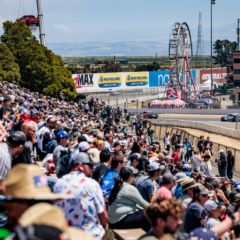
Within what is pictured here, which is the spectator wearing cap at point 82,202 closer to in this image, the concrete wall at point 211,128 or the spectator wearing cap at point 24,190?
the spectator wearing cap at point 24,190

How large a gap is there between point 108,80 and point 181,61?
15.0m

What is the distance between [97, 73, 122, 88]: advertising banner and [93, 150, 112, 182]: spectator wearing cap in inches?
3990

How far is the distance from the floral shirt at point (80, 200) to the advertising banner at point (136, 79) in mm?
109945

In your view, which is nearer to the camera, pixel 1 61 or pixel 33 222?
pixel 33 222

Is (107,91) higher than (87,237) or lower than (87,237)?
lower

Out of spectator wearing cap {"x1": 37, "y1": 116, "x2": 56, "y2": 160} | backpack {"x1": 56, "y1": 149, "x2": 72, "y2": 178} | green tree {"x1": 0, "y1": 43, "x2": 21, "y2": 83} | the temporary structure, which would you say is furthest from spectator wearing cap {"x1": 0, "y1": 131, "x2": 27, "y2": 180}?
the temporary structure

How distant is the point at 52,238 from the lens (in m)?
3.39

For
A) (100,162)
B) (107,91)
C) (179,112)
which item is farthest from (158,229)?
(107,91)

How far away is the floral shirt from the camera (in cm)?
616

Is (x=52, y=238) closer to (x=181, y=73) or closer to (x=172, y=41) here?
(x=172, y=41)

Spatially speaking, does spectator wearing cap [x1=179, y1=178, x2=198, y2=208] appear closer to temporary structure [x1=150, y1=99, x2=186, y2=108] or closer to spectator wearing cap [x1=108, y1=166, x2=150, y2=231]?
spectator wearing cap [x1=108, y1=166, x2=150, y2=231]

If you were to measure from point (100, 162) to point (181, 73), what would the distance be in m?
97.0

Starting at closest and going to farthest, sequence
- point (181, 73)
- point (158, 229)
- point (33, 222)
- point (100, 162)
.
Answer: point (33, 222), point (158, 229), point (100, 162), point (181, 73)

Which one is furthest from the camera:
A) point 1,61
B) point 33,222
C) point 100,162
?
point 1,61
